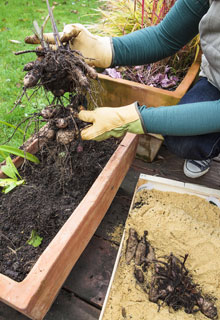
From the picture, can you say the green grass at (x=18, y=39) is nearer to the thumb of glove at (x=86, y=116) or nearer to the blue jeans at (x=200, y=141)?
the thumb of glove at (x=86, y=116)

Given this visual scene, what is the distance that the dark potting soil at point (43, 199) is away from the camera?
3.02 ft

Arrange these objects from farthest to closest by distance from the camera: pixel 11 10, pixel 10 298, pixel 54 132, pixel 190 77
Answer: pixel 11 10
pixel 190 77
pixel 54 132
pixel 10 298

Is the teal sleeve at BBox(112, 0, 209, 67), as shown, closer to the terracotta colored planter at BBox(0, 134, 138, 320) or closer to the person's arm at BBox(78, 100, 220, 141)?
the person's arm at BBox(78, 100, 220, 141)

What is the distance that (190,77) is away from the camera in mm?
1538

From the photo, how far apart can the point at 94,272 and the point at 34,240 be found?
340 mm

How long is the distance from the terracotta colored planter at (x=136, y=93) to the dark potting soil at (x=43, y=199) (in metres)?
0.36

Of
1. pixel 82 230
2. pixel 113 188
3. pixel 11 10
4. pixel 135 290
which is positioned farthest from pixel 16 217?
pixel 11 10

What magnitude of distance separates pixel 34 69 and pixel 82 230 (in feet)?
2.06

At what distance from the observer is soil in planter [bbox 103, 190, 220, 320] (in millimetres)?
948

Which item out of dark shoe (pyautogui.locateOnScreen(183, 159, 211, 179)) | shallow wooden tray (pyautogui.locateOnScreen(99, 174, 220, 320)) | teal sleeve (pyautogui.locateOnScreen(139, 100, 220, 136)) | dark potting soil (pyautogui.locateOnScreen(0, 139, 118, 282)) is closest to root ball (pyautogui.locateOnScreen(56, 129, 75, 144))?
dark potting soil (pyautogui.locateOnScreen(0, 139, 118, 282))

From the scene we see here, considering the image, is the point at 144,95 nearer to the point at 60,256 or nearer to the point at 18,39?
the point at 60,256

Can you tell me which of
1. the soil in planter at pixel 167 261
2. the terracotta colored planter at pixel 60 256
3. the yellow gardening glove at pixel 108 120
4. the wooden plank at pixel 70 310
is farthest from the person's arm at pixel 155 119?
the wooden plank at pixel 70 310

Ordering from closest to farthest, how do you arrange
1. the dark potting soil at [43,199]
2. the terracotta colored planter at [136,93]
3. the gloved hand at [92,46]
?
1. the dark potting soil at [43,199]
2. the gloved hand at [92,46]
3. the terracotta colored planter at [136,93]

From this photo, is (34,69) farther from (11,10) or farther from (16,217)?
(11,10)
